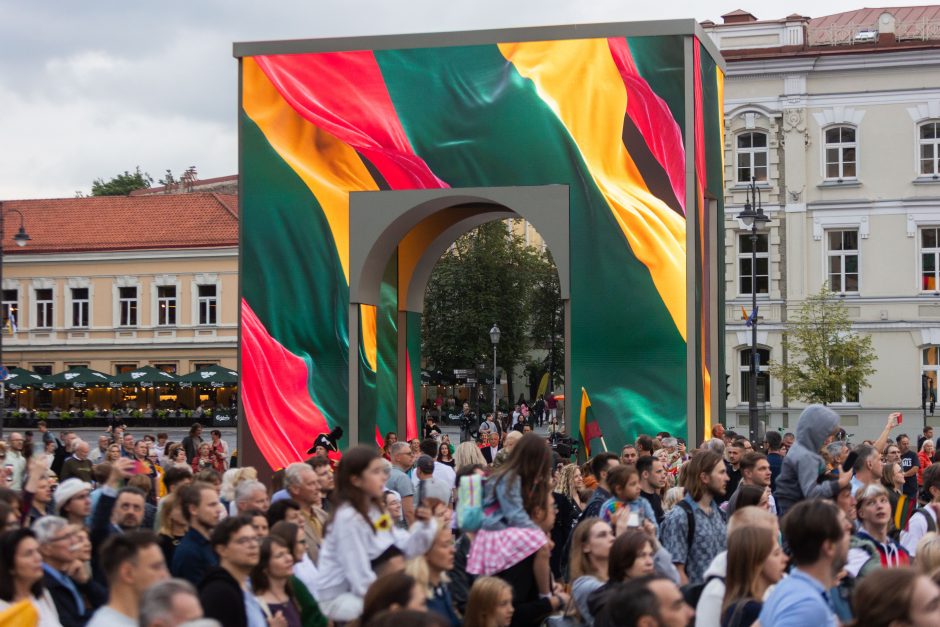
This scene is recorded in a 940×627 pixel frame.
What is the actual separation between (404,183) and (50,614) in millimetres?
15326

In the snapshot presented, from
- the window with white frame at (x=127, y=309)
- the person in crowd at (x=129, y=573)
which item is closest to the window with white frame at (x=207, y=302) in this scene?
the window with white frame at (x=127, y=309)

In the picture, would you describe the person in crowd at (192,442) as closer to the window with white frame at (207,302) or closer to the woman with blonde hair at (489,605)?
the woman with blonde hair at (489,605)

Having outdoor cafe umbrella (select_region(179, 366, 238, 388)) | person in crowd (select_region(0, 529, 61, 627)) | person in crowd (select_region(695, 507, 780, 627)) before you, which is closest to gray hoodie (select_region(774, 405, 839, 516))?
person in crowd (select_region(695, 507, 780, 627))

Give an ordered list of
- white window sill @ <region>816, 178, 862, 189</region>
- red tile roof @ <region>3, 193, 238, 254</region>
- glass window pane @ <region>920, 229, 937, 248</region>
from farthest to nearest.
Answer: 1. red tile roof @ <region>3, 193, 238, 254</region>
2. white window sill @ <region>816, 178, 862, 189</region>
3. glass window pane @ <region>920, 229, 937, 248</region>

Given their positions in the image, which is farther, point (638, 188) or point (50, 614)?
point (638, 188)

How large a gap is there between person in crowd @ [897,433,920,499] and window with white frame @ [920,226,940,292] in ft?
Answer: 84.9

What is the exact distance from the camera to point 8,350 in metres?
66.4

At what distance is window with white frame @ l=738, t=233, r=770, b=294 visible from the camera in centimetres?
4759

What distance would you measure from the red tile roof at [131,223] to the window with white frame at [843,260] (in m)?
27.8

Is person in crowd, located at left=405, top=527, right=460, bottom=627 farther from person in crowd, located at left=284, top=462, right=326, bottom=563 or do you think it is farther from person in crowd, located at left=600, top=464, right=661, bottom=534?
person in crowd, located at left=600, top=464, right=661, bottom=534

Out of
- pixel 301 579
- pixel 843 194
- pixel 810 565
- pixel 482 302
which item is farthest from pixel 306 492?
pixel 482 302

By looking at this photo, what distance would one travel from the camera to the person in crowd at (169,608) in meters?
5.36

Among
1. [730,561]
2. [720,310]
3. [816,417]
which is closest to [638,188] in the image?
[720,310]

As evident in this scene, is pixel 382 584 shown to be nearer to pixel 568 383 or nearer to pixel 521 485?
pixel 521 485
